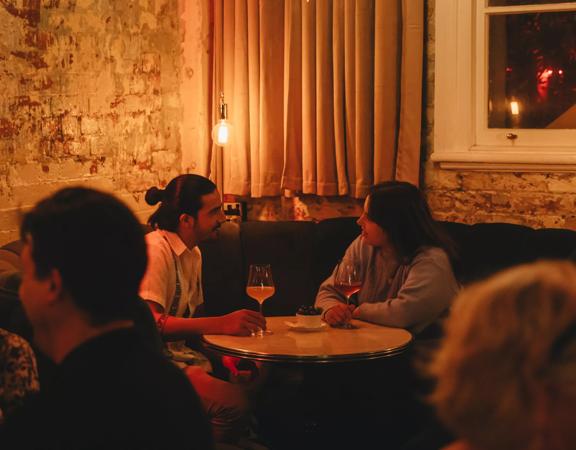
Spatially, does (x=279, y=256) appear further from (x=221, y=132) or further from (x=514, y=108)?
(x=514, y=108)

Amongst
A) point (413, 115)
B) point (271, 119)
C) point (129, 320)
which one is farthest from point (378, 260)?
point (129, 320)

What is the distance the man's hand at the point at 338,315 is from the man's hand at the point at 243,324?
0.99ft

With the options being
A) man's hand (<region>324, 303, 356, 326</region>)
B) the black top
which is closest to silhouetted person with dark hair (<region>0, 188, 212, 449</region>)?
the black top

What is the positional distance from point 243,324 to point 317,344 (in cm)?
30

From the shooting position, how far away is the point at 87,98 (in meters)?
4.59

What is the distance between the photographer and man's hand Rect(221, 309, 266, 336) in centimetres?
340

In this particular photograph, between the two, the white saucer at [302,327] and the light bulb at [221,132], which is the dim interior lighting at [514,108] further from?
the white saucer at [302,327]

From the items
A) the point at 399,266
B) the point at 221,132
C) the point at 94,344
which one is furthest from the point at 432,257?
the point at 94,344

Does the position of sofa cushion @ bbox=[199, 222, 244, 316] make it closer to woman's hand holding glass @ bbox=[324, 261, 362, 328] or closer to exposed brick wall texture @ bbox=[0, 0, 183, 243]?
exposed brick wall texture @ bbox=[0, 0, 183, 243]

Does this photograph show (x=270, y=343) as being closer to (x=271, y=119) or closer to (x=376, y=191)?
(x=376, y=191)

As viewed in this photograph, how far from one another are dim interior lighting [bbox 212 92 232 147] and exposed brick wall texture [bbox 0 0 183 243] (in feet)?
0.95

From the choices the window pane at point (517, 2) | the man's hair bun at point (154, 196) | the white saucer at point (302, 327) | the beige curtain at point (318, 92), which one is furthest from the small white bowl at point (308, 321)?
the window pane at point (517, 2)

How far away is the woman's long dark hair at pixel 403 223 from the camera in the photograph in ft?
12.7

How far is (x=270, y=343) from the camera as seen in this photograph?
330 centimetres
